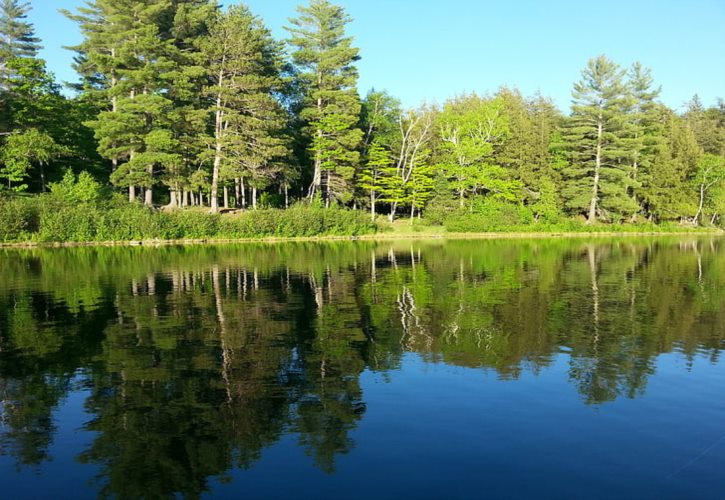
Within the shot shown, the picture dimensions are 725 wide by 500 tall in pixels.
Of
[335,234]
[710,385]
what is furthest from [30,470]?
[335,234]

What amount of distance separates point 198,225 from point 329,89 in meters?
20.1

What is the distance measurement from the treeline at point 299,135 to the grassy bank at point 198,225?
2.26 meters

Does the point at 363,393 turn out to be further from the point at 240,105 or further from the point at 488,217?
the point at 488,217

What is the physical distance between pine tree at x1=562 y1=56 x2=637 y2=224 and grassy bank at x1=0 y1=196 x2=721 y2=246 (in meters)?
5.10

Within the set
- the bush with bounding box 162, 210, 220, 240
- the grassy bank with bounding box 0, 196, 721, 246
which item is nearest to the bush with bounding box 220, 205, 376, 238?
the grassy bank with bounding box 0, 196, 721, 246

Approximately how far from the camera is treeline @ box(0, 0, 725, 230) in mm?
46375

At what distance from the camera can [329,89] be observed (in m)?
56.1

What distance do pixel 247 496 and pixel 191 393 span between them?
3.53 m

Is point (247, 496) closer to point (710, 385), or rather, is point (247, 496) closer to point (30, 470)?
point (30, 470)

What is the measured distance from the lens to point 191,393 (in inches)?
372

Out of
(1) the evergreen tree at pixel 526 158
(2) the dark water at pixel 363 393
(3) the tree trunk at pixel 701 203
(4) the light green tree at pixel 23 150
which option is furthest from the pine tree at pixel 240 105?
(3) the tree trunk at pixel 701 203

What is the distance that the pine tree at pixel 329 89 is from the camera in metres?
54.3

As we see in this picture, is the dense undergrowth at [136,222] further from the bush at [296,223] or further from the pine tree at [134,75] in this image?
the pine tree at [134,75]

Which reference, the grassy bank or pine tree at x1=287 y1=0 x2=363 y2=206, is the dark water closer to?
the grassy bank
